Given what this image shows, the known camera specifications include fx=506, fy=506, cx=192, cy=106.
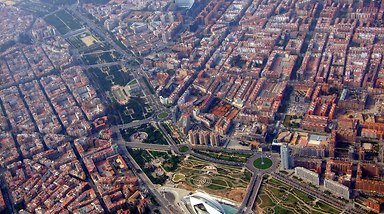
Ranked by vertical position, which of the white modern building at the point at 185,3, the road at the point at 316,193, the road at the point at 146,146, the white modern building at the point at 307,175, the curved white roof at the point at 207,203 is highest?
the white modern building at the point at 185,3

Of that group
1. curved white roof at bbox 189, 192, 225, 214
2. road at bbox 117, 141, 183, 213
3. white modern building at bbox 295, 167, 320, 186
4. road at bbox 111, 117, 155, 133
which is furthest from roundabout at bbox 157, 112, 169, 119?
white modern building at bbox 295, 167, 320, 186

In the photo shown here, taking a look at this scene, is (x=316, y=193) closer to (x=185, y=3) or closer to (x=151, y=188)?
(x=151, y=188)

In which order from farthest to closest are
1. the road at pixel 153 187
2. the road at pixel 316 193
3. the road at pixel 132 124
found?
the road at pixel 132 124 < the road at pixel 153 187 < the road at pixel 316 193

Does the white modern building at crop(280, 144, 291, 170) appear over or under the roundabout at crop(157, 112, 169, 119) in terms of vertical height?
under

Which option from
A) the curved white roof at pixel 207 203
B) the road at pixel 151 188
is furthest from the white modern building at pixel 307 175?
the road at pixel 151 188

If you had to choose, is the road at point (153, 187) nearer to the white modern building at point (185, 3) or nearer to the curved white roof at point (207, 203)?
the curved white roof at point (207, 203)

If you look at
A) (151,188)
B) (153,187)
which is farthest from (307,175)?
(151,188)

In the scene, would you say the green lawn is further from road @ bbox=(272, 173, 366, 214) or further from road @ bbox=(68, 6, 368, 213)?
road @ bbox=(272, 173, 366, 214)

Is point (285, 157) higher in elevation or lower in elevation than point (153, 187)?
higher

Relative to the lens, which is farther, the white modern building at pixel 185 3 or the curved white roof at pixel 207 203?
the white modern building at pixel 185 3
